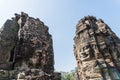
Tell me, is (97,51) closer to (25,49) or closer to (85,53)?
(85,53)

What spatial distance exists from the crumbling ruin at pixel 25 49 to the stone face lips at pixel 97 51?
12.9 meters

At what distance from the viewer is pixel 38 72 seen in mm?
7824

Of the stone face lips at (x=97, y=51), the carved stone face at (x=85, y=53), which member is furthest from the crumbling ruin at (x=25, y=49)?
the carved stone face at (x=85, y=53)

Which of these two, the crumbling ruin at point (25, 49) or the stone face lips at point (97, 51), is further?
the stone face lips at point (97, 51)

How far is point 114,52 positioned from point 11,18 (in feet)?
54.8

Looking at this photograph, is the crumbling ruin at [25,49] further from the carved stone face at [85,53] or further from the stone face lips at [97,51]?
the carved stone face at [85,53]

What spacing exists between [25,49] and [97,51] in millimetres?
15558

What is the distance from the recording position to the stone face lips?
21.3m

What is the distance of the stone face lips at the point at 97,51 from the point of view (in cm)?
2130

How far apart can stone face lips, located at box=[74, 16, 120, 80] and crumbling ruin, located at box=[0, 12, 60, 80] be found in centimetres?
1292

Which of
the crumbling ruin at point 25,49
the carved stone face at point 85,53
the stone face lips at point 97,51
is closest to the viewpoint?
the crumbling ruin at point 25,49

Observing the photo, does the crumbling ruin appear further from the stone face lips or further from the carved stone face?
the carved stone face

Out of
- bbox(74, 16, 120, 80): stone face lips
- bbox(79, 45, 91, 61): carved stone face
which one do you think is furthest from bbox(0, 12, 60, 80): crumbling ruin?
bbox(79, 45, 91, 61): carved stone face

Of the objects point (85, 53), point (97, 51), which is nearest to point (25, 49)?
point (85, 53)
